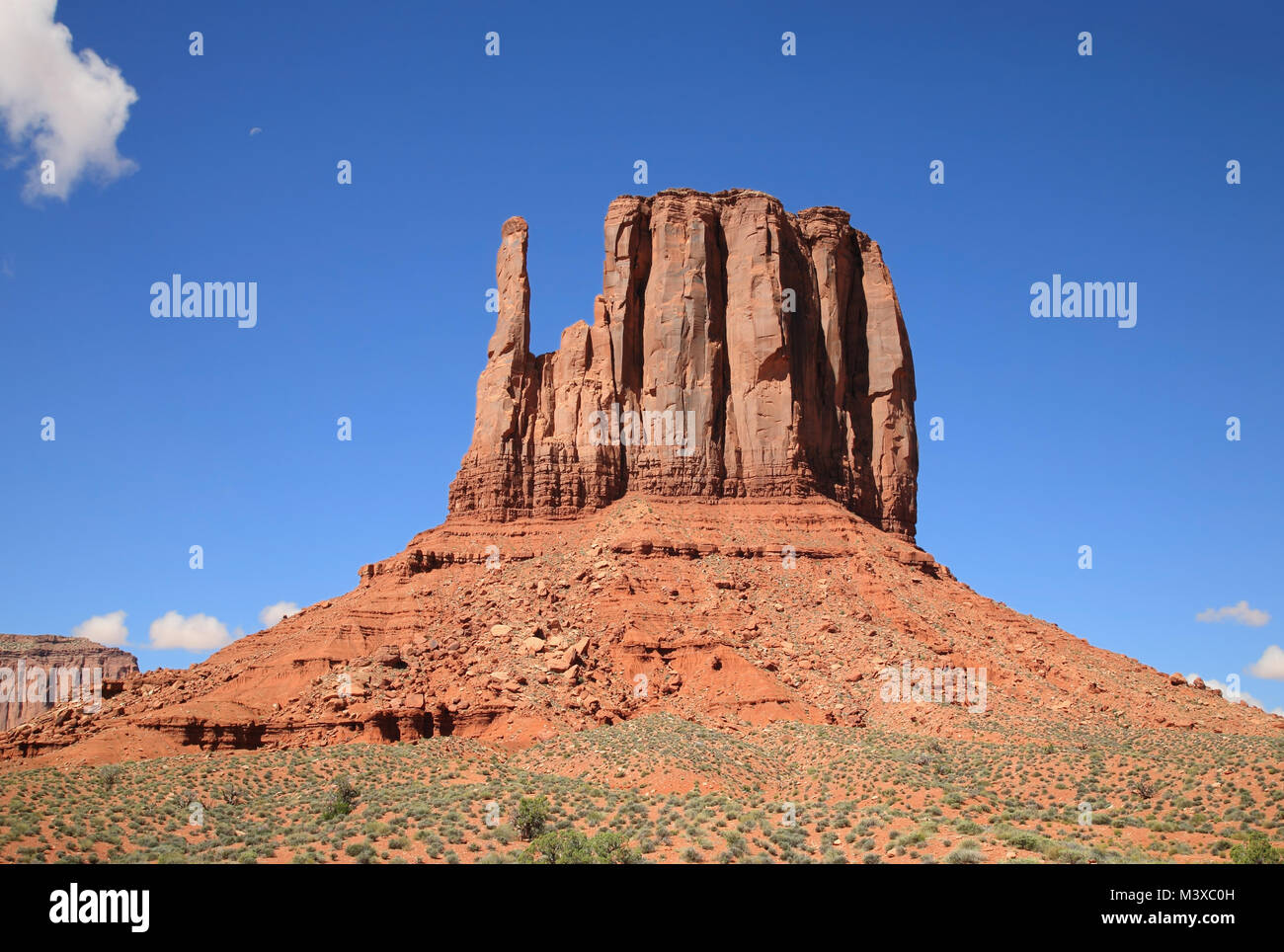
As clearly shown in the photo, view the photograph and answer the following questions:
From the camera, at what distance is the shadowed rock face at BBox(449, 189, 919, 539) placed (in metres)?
74.1

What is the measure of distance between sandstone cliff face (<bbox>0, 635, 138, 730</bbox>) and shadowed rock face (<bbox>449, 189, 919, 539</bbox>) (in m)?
64.8

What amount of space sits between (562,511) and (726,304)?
59.1ft

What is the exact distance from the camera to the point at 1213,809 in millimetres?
37375

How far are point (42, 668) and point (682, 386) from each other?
90945mm

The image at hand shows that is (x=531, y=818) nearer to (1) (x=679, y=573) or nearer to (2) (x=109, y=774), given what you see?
(2) (x=109, y=774)

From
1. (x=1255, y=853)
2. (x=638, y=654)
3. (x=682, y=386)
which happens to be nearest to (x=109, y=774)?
(x=638, y=654)

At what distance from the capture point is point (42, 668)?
130000mm

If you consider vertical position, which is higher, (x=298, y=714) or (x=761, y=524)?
(x=761, y=524)

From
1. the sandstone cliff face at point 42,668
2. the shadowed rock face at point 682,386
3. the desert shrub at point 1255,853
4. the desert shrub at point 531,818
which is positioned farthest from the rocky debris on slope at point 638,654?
the sandstone cliff face at point 42,668

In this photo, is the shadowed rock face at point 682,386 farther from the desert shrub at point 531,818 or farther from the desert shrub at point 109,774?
the desert shrub at point 531,818
